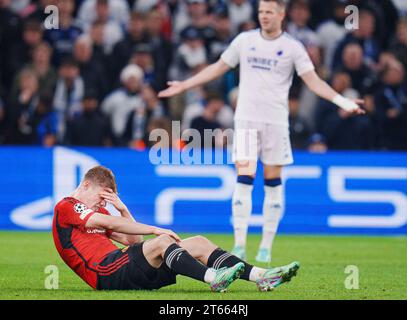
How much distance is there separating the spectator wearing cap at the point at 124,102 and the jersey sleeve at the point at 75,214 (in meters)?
8.29

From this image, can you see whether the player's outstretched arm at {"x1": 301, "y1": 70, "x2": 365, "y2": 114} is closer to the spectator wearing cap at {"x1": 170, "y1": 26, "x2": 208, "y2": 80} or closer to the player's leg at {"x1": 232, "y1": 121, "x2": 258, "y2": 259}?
the player's leg at {"x1": 232, "y1": 121, "x2": 258, "y2": 259}

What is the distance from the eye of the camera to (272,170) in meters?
11.6

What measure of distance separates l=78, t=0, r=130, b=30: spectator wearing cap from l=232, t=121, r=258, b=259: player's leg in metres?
7.12

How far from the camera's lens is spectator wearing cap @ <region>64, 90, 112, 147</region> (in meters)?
16.5

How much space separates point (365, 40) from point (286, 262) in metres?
7.18

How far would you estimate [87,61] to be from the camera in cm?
1725

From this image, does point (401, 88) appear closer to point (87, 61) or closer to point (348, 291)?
point (87, 61)

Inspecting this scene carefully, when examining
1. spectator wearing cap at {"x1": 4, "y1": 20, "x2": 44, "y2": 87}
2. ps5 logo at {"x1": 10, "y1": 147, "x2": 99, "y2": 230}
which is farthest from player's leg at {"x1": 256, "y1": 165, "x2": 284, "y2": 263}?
spectator wearing cap at {"x1": 4, "y1": 20, "x2": 44, "y2": 87}

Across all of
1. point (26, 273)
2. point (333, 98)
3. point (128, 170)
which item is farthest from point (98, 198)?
point (128, 170)

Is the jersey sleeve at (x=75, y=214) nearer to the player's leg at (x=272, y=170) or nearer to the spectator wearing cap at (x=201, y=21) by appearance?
the player's leg at (x=272, y=170)

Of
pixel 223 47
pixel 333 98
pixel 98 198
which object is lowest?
pixel 98 198

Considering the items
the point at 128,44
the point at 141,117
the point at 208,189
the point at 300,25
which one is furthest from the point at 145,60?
the point at 208,189

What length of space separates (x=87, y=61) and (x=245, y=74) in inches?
241
